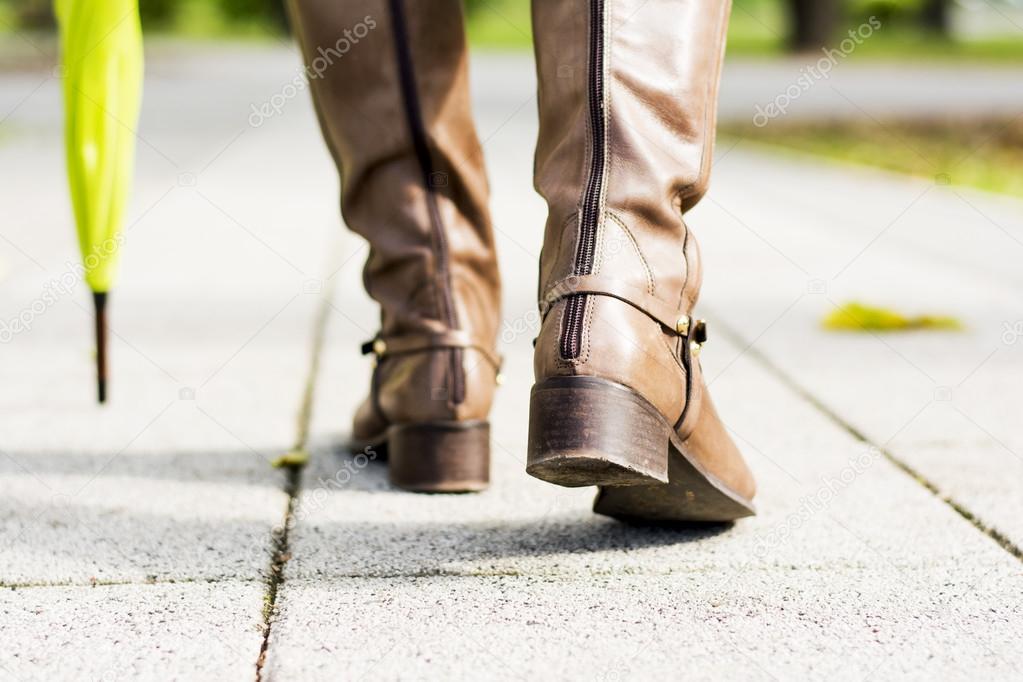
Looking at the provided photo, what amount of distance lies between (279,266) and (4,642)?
265 centimetres

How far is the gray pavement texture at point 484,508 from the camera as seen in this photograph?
4.43 ft

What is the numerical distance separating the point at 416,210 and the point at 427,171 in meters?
0.06

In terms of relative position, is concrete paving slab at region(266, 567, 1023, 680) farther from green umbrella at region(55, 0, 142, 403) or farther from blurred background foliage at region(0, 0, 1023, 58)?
blurred background foliage at region(0, 0, 1023, 58)

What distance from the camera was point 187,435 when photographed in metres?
2.23

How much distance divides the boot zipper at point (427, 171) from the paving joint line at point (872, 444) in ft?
2.48

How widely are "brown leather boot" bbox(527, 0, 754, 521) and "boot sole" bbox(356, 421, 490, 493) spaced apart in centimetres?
32

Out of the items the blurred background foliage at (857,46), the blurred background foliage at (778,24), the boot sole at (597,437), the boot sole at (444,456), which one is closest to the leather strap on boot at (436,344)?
the boot sole at (444,456)

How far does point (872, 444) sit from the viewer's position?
2.15 m

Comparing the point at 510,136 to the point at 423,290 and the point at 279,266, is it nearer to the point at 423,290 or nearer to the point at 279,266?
Answer: the point at 279,266

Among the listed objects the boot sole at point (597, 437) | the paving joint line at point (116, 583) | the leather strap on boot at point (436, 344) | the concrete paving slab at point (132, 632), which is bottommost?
the paving joint line at point (116, 583)

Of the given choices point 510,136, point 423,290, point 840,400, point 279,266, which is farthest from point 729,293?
point 510,136

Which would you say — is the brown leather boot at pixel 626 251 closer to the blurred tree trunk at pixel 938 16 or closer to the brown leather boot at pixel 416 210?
the brown leather boot at pixel 416 210

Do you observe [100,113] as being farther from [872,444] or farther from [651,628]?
[872,444]

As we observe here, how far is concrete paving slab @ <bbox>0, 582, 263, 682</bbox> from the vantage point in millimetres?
1295
